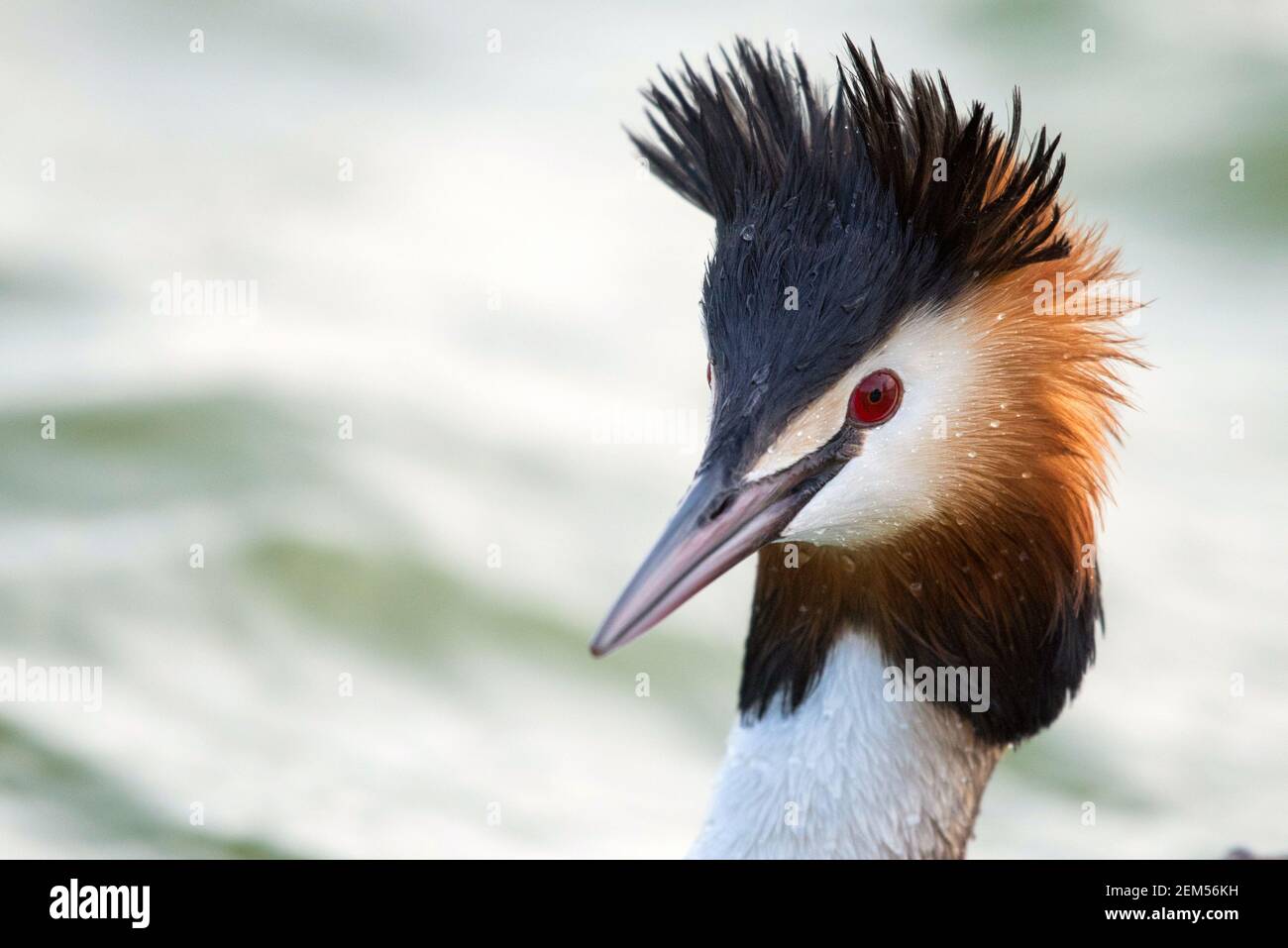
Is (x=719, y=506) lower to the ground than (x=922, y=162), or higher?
lower

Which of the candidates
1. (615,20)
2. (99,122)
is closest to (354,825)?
(99,122)

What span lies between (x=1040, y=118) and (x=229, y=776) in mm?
4719

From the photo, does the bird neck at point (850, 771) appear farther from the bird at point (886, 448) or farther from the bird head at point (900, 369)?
the bird head at point (900, 369)

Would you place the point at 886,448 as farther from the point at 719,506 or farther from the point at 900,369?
the point at 719,506

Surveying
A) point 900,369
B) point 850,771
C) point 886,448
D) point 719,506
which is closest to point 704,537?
point 719,506

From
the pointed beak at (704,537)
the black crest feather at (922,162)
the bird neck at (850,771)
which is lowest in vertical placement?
the bird neck at (850,771)

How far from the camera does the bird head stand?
373 cm

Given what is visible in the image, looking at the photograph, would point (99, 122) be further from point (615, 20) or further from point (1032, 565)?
point (1032, 565)

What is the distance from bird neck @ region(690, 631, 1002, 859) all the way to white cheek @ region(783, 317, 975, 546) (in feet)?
1.06

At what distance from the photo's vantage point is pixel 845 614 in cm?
397

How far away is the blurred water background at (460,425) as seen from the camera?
6.39m

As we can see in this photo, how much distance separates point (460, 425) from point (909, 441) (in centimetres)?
373

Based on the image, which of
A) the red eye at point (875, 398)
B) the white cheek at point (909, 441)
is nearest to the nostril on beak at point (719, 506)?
the white cheek at point (909, 441)

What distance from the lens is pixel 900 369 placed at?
3.77 meters
